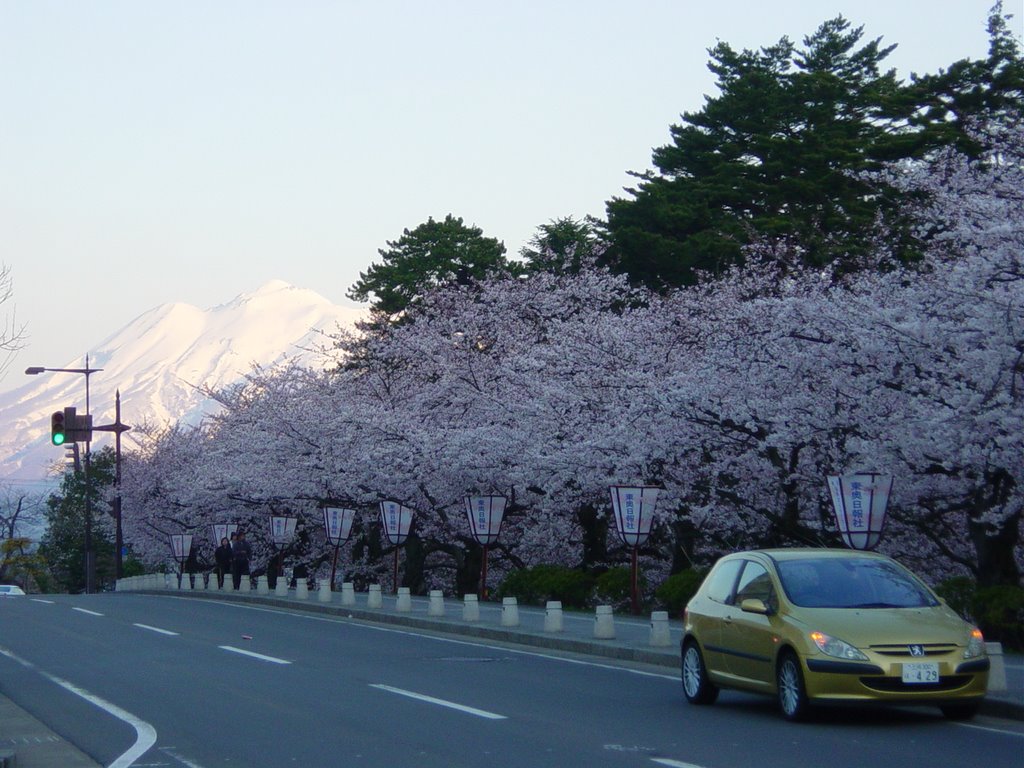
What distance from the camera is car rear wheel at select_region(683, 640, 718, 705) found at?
1254 centimetres

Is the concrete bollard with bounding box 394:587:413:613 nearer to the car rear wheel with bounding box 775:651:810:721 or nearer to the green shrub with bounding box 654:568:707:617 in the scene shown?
the green shrub with bounding box 654:568:707:617

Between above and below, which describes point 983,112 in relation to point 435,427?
above

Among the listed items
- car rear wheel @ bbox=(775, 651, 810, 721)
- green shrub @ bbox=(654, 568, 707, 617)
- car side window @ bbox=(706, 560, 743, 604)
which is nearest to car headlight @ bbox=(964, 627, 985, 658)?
car rear wheel @ bbox=(775, 651, 810, 721)

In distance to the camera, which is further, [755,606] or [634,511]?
[634,511]

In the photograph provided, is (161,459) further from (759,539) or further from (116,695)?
(116,695)

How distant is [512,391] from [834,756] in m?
25.1

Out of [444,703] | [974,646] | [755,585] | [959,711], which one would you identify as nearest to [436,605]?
[444,703]

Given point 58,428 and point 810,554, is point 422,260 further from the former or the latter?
point 810,554

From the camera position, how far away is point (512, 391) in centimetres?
3425

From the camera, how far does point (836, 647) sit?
10.6m

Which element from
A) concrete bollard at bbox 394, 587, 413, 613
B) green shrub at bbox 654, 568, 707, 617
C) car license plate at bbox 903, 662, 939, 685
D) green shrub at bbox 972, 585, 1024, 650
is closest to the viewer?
car license plate at bbox 903, 662, 939, 685

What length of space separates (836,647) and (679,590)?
1328 cm

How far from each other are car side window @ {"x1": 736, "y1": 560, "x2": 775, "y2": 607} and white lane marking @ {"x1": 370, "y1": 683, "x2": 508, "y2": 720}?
2385mm

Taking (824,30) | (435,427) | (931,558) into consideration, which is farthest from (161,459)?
(931,558)
